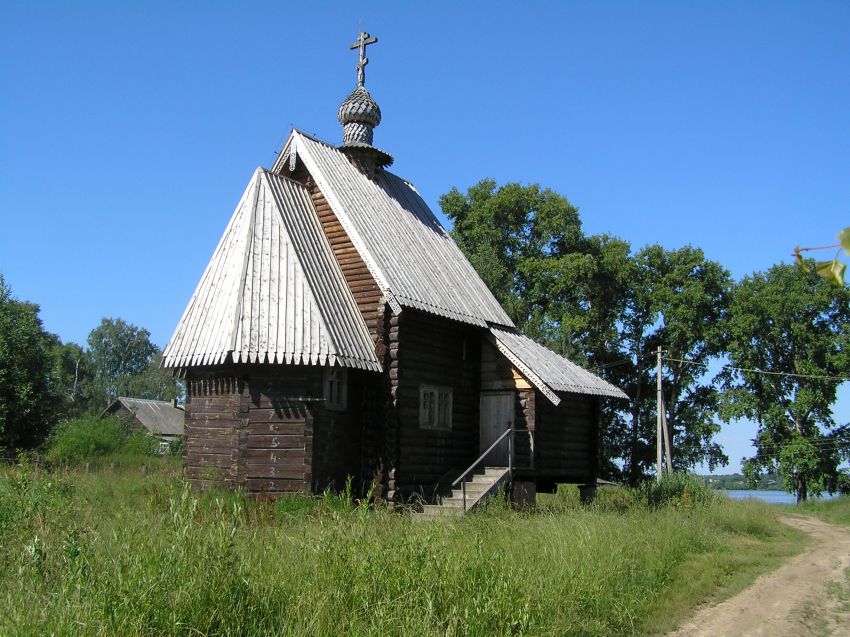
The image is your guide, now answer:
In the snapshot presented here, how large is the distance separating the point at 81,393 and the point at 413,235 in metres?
64.2

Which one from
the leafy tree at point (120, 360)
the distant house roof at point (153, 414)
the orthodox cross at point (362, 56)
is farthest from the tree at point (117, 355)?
the orthodox cross at point (362, 56)

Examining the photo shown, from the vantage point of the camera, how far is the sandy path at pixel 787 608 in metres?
9.46

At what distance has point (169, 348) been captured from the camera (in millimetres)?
16875

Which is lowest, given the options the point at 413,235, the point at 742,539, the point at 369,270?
the point at 742,539

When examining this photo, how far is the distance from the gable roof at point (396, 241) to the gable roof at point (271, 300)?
0.96 metres

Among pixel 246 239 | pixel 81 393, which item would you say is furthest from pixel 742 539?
pixel 81 393

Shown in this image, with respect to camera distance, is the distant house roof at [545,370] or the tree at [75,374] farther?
the tree at [75,374]

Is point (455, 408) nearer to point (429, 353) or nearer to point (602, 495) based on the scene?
point (429, 353)

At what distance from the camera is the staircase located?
1614 centimetres

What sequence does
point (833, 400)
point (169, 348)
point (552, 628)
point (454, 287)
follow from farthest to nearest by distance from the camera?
point (833, 400) → point (454, 287) → point (169, 348) → point (552, 628)

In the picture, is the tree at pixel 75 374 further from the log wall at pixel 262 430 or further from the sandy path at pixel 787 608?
the sandy path at pixel 787 608

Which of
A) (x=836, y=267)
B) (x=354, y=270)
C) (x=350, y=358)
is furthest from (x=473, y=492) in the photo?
(x=836, y=267)

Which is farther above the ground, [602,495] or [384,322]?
[384,322]

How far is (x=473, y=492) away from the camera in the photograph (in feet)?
56.9
